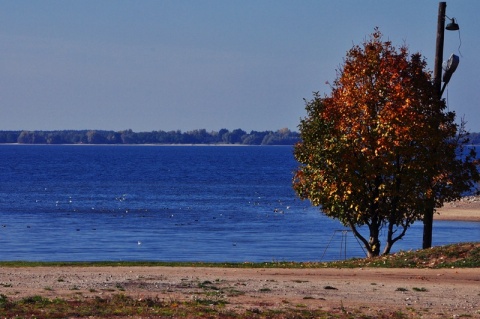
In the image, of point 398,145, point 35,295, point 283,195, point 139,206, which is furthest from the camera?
point 283,195

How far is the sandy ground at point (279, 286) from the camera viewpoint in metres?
16.2

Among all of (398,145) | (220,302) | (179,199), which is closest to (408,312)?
(220,302)

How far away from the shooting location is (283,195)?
8569cm

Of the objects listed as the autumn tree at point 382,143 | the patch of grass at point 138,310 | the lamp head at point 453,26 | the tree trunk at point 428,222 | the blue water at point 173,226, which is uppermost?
the lamp head at point 453,26

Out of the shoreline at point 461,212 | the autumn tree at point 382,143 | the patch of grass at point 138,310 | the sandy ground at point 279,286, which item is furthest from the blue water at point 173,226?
the patch of grass at point 138,310

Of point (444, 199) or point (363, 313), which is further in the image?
point (444, 199)

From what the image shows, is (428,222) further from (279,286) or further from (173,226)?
(173,226)

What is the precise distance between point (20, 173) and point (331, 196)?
10976cm

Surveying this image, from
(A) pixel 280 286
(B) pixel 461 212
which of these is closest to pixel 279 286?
(A) pixel 280 286

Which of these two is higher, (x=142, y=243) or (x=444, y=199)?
(x=444, y=199)

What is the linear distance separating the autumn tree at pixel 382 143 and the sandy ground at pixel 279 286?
168 inches

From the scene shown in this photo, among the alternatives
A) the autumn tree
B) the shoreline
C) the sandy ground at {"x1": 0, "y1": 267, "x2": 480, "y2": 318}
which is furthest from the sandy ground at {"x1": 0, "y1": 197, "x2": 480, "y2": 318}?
the shoreline

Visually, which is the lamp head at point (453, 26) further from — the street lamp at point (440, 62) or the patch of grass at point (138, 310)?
the patch of grass at point (138, 310)

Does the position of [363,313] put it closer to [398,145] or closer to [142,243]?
[398,145]
